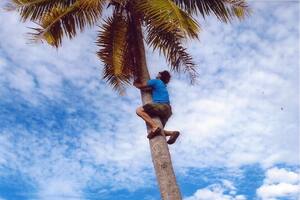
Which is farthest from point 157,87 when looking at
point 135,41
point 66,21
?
point 66,21

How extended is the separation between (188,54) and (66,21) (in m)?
2.82

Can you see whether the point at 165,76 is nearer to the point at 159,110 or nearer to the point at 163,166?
the point at 159,110

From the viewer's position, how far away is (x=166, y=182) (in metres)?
7.29

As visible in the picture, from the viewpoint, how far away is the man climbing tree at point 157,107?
8.11 m

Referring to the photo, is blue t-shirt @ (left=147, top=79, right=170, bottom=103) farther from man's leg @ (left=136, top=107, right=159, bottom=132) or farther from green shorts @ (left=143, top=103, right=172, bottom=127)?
man's leg @ (left=136, top=107, right=159, bottom=132)

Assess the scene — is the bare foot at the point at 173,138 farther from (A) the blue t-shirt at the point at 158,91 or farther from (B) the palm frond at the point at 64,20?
(B) the palm frond at the point at 64,20

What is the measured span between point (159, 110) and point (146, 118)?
1.01ft

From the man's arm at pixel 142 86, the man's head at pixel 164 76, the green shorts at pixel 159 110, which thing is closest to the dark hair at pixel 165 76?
the man's head at pixel 164 76

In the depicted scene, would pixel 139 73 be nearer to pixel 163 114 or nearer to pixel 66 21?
pixel 163 114

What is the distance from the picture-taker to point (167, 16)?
8180 mm

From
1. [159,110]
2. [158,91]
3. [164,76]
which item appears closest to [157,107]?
[159,110]

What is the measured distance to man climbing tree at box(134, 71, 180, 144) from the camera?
8109 mm

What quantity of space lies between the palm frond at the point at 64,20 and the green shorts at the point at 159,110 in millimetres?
2453

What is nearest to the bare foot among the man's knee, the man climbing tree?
the man climbing tree
